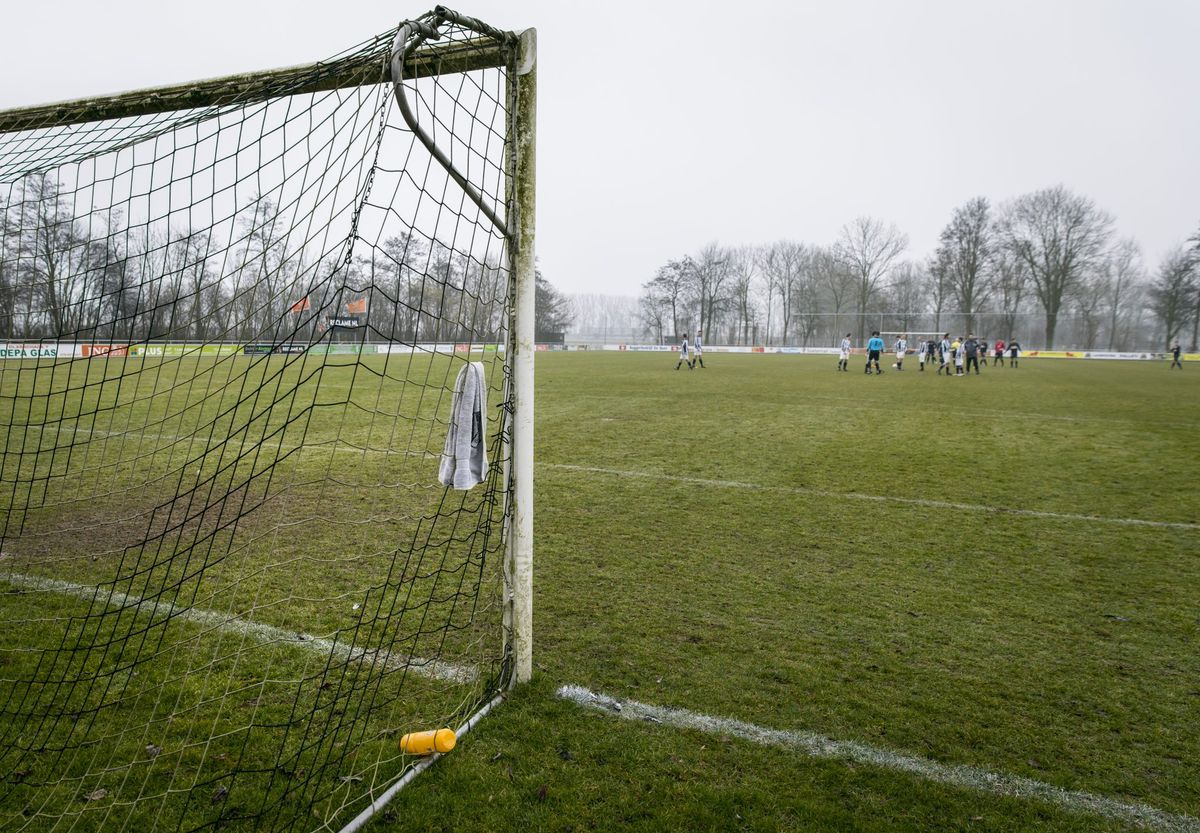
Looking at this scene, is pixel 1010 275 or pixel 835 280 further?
pixel 835 280

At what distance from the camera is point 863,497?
245 inches

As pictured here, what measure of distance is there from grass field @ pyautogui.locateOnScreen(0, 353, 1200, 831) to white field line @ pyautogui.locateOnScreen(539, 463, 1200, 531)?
0.12ft

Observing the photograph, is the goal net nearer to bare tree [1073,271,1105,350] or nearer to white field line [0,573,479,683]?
white field line [0,573,479,683]

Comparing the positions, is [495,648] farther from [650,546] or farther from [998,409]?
[998,409]

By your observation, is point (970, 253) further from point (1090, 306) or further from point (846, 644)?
point (846, 644)

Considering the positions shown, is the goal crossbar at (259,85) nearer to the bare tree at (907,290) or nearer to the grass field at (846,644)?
the grass field at (846,644)

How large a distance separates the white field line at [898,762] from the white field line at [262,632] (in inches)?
24.3

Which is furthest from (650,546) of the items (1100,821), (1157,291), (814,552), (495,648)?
(1157,291)

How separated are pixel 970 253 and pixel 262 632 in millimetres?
60765

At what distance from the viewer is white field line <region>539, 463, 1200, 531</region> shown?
555cm

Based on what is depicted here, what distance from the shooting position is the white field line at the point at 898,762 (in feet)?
7.21

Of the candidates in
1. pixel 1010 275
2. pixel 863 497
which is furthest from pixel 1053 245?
pixel 863 497

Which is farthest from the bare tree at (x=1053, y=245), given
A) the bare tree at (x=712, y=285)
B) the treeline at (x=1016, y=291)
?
the bare tree at (x=712, y=285)

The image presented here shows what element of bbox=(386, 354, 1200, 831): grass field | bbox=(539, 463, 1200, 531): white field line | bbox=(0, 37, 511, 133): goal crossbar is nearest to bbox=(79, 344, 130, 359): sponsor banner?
bbox=(0, 37, 511, 133): goal crossbar
